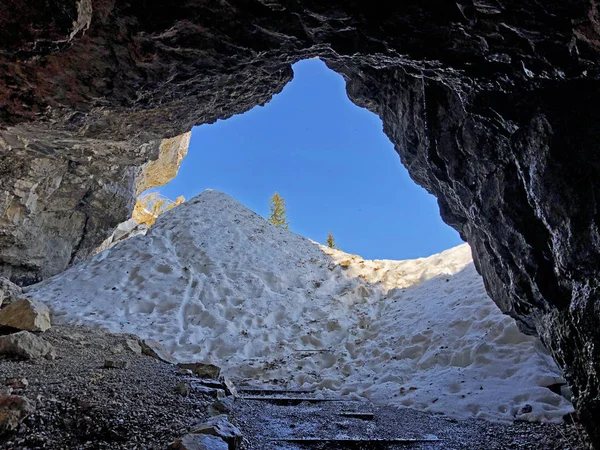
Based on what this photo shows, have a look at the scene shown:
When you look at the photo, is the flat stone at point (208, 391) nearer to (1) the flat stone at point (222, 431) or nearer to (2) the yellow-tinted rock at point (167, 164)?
(1) the flat stone at point (222, 431)

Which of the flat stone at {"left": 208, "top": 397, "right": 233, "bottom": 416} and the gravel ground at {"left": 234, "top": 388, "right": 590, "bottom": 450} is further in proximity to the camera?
the flat stone at {"left": 208, "top": 397, "right": 233, "bottom": 416}

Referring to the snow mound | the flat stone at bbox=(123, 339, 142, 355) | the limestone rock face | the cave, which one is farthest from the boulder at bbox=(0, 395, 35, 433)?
the limestone rock face

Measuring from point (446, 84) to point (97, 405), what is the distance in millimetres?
5268

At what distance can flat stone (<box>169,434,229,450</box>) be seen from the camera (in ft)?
8.95

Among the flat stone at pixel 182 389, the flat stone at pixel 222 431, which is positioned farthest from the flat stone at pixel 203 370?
the flat stone at pixel 222 431

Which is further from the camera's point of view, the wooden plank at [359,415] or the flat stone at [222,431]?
the wooden plank at [359,415]

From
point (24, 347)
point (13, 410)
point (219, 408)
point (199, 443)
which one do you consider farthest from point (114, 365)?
point (199, 443)

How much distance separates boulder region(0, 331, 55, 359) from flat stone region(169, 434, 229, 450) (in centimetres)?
331

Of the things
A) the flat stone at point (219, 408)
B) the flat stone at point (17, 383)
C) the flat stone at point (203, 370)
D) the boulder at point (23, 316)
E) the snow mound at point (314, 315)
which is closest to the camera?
the flat stone at point (17, 383)

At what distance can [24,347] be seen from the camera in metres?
4.80

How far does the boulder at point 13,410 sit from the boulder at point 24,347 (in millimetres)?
2222

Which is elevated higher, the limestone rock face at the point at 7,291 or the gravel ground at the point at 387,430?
the limestone rock face at the point at 7,291

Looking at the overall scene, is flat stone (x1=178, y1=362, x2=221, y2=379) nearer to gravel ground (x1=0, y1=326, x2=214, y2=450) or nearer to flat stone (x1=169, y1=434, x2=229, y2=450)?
gravel ground (x1=0, y1=326, x2=214, y2=450)

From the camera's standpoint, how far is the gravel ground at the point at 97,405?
2.82 m
